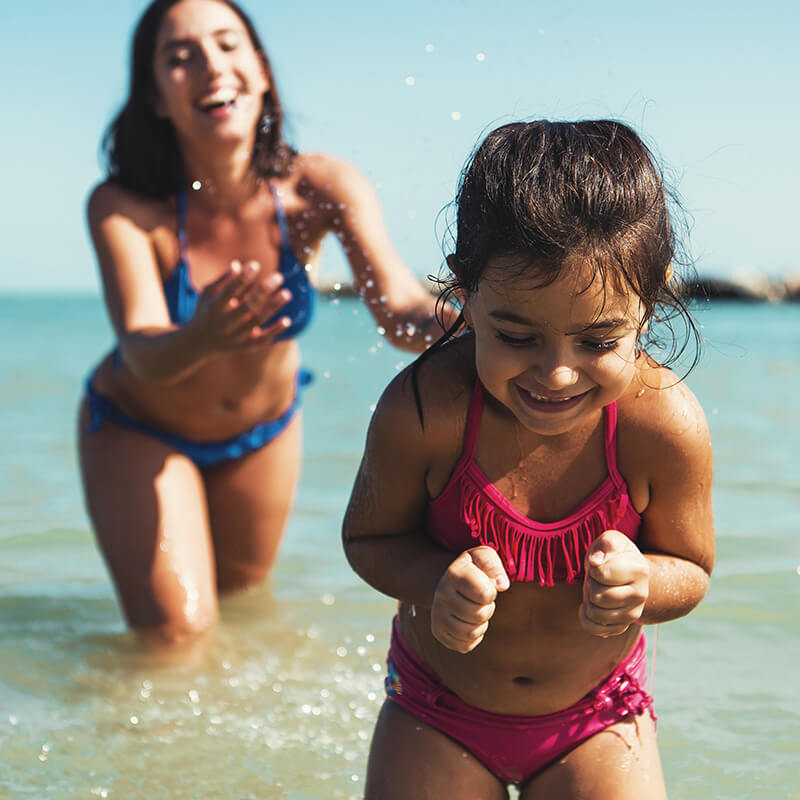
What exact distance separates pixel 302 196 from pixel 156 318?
0.68 meters

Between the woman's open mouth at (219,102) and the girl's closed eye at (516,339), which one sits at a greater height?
the woman's open mouth at (219,102)

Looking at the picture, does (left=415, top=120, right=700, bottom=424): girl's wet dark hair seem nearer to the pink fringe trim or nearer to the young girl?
the young girl

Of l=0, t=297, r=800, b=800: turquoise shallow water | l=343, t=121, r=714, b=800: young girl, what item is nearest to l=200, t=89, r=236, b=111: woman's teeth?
l=0, t=297, r=800, b=800: turquoise shallow water

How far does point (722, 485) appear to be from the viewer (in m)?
6.30

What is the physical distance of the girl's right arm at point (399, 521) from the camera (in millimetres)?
2082

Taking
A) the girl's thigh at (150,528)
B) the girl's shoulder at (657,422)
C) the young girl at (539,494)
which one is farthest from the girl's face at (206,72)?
the girl's shoulder at (657,422)

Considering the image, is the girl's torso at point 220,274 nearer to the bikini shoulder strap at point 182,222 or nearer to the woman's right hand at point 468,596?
the bikini shoulder strap at point 182,222

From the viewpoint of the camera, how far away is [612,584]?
6.23ft

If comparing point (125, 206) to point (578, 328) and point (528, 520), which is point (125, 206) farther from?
point (578, 328)

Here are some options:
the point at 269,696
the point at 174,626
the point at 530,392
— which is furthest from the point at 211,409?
the point at 530,392

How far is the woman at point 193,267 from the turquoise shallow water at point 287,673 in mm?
243

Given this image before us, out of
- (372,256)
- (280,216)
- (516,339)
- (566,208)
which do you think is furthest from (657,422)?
(280,216)

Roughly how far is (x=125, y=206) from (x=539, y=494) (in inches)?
85.3

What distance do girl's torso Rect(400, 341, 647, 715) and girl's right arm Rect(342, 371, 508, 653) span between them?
1.5 inches
